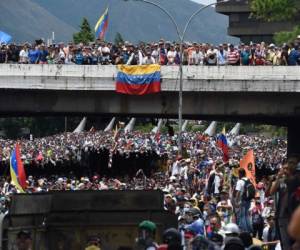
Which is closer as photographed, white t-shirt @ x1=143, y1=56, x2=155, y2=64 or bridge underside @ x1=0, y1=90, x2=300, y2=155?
white t-shirt @ x1=143, y1=56, x2=155, y2=64

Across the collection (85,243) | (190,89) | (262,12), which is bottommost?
(85,243)

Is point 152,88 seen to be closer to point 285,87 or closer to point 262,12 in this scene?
point 285,87

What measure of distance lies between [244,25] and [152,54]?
8261 cm

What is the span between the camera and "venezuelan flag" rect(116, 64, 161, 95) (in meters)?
48.1

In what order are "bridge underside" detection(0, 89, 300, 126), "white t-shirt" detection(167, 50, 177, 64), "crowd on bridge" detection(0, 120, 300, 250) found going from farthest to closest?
"bridge underside" detection(0, 89, 300, 126), "white t-shirt" detection(167, 50, 177, 64), "crowd on bridge" detection(0, 120, 300, 250)

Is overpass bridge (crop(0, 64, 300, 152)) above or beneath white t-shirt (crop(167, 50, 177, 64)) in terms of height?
beneath

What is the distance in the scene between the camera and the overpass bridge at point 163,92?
47656mm

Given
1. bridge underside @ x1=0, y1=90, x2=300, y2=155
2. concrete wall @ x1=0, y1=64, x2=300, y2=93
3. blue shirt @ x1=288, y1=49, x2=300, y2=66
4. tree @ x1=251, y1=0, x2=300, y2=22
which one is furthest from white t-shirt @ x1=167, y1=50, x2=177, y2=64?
tree @ x1=251, y1=0, x2=300, y2=22

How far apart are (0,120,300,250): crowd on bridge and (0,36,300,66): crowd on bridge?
11.4 ft

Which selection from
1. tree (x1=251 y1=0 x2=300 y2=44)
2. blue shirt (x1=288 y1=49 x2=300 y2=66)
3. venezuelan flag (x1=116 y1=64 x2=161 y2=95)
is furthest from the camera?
tree (x1=251 y1=0 x2=300 y2=44)

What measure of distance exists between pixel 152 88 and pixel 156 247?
3380 centimetres

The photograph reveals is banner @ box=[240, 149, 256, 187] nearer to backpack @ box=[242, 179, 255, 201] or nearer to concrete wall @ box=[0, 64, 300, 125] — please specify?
backpack @ box=[242, 179, 255, 201]

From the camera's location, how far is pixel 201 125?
146 m

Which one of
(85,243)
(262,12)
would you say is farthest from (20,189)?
(262,12)
